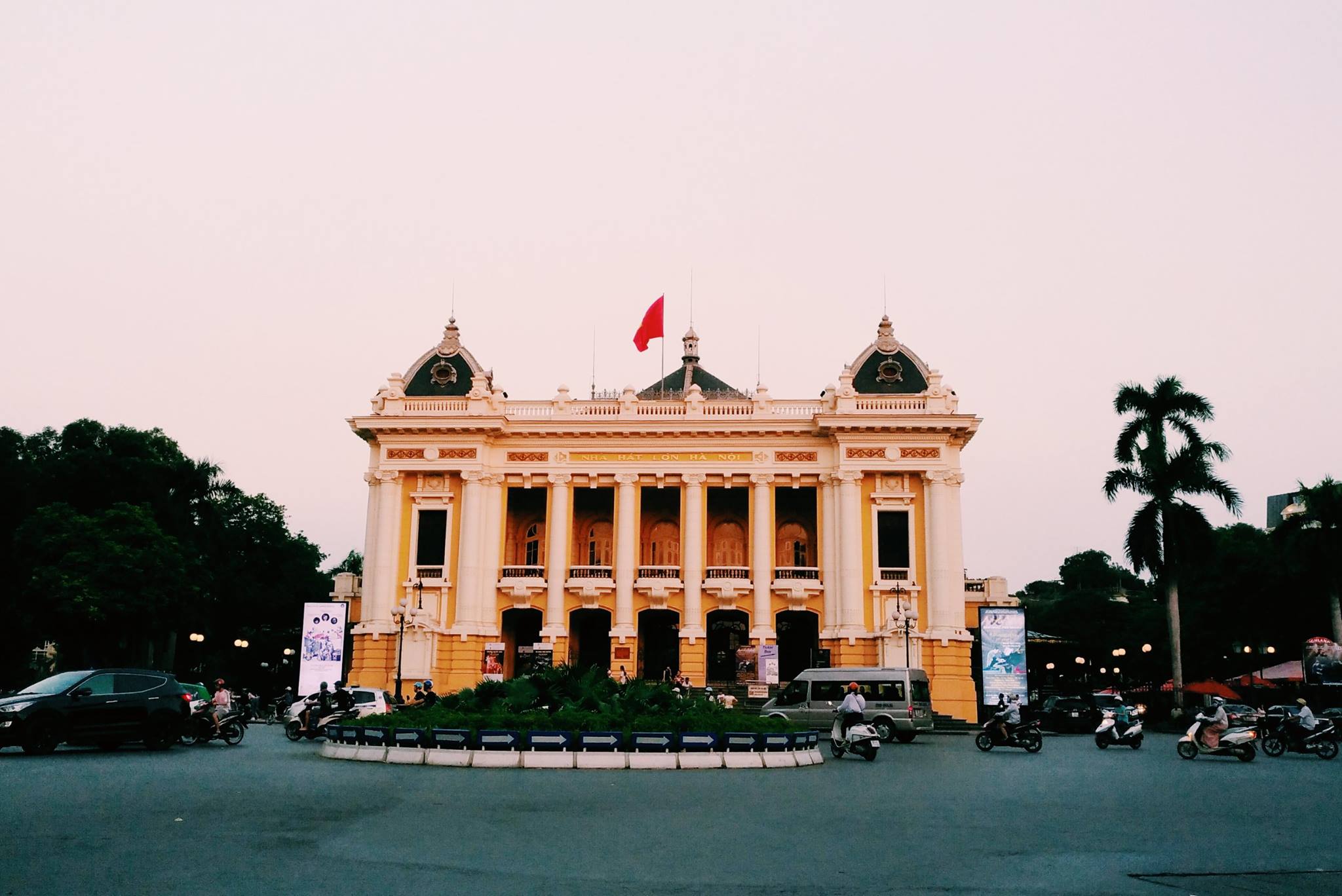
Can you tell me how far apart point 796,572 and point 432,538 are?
15.9 metres

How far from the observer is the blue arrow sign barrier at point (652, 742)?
2019 cm

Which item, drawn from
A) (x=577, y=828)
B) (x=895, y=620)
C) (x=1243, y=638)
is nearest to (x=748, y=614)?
(x=895, y=620)

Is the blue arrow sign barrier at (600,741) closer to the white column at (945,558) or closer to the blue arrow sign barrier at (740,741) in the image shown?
the blue arrow sign barrier at (740,741)

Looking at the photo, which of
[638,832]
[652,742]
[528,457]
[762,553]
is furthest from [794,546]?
[638,832]

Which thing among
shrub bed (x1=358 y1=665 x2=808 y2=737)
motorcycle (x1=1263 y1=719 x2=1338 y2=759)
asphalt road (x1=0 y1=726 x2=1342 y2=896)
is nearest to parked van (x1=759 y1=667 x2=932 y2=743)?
shrub bed (x1=358 y1=665 x2=808 y2=737)

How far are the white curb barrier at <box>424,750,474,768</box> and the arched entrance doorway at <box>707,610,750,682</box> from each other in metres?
32.2

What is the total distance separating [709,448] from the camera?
165ft

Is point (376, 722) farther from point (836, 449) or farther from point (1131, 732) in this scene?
point (836, 449)

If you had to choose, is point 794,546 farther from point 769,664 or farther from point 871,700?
point 871,700

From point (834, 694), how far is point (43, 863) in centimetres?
2699

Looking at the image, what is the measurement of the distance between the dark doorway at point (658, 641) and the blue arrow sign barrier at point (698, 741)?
103ft

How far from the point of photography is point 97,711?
2191cm

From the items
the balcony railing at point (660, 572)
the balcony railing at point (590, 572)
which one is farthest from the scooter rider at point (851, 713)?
the balcony railing at point (590, 572)

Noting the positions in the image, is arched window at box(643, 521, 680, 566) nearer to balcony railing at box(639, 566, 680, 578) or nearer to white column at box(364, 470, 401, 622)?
balcony railing at box(639, 566, 680, 578)
